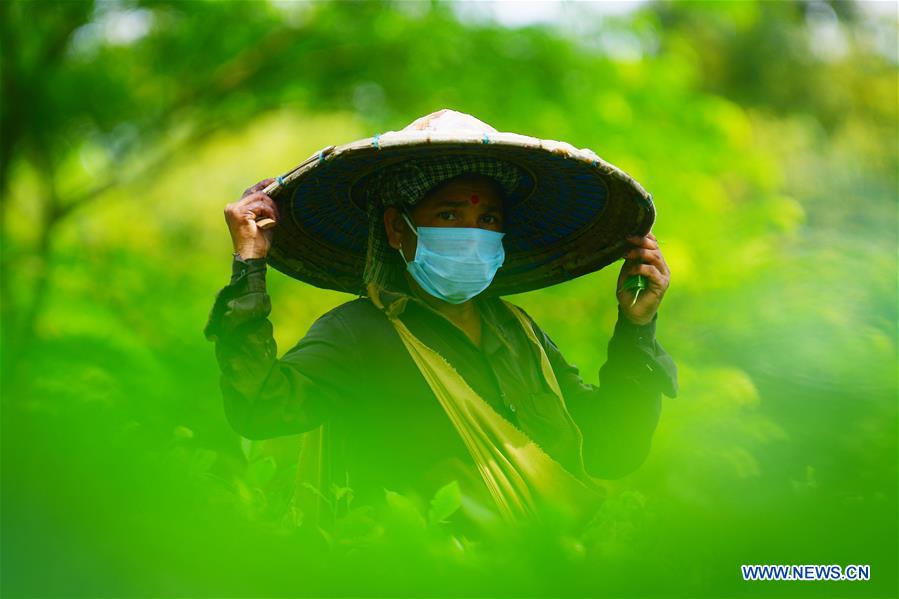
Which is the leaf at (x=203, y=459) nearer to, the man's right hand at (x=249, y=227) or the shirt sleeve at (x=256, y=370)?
the shirt sleeve at (x=256, y=370)

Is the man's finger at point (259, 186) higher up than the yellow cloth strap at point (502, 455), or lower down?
higher up

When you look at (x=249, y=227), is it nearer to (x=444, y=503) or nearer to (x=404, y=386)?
(x=404, y=386)

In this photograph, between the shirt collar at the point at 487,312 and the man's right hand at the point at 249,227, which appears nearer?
the man's right hand at the point at 249,227

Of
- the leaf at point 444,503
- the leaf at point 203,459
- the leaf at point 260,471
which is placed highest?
the leaf at point 260,471

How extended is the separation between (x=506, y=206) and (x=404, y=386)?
70 cm

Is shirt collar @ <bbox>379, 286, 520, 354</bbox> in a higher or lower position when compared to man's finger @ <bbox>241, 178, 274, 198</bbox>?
lower

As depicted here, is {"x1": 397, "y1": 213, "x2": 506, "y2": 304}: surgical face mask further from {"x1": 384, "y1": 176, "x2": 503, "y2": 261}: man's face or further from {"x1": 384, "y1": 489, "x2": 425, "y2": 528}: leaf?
{"x1": 384, "y1": 489, "x2": 425, "y2": 528}: leaf

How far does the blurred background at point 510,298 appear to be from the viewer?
50.2 inches

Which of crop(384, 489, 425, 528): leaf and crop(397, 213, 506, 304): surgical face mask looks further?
crop(397, 213, 506, 304): surgical face mask

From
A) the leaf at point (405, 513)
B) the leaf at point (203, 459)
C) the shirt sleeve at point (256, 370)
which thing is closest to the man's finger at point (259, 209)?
the shirt sleeve at point (256, 370)

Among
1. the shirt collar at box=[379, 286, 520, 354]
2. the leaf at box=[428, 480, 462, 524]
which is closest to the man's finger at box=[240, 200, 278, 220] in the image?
the shirt collar at box=[379, 286, 520, 354]

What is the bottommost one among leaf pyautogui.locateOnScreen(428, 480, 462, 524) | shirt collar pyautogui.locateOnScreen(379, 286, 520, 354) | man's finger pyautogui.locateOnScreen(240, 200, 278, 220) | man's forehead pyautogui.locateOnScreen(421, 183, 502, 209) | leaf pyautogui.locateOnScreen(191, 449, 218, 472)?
leaf pyautogui.locateOnScreen(428, 480, 462, 524)

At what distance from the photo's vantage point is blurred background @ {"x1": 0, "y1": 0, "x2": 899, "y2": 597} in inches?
50.2

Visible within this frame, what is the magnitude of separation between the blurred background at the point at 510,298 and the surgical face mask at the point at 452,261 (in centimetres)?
64
